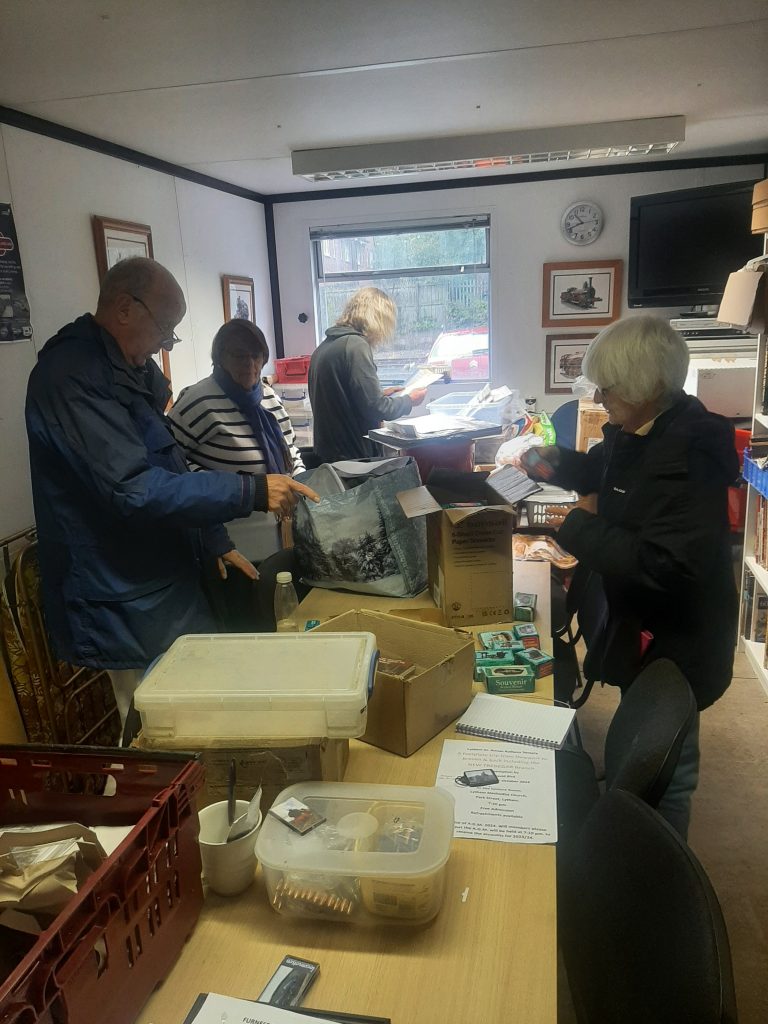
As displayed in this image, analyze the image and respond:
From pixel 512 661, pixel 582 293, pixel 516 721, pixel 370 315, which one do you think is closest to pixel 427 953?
pixel 516 721

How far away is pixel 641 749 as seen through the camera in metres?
1.23

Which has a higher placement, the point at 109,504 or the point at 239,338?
the point at 239,338

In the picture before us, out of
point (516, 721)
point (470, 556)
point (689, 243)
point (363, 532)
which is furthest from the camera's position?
point (689, 243)

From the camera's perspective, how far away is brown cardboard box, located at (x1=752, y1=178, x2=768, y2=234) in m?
2.55

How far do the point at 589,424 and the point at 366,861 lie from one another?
3287 mm

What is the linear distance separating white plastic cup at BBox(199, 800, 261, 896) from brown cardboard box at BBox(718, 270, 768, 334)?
249 cm

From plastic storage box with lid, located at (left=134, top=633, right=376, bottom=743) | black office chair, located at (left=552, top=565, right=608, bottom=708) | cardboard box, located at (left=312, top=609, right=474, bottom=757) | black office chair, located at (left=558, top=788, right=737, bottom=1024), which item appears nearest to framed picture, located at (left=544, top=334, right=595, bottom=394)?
black office chair, located at (left=552, top=565, right=608, bottom=708)

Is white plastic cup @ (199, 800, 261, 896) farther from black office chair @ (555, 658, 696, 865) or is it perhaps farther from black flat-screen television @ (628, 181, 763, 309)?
black flat-screen television @ (628, 181, 763, 309)

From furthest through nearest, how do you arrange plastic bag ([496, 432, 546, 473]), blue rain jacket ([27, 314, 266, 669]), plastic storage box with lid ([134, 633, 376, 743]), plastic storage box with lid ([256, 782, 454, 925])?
plastic bag ([496, 432, 546, 473]) → blue rain jacket ([27, 314, 266, 669]) → plastic storage box with lid ([134, 633, 376, 743]) → plastic storage box with lid ([256, 782, 454, 925])

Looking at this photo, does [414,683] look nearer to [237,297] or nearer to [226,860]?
[226,860]

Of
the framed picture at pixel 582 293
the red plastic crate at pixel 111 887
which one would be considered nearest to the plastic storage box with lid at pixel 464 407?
the framed picture at pixel 582 293

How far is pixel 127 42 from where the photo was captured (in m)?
2.00

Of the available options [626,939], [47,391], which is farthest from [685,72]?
[626,939]

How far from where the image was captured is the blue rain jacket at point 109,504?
5.51ft
